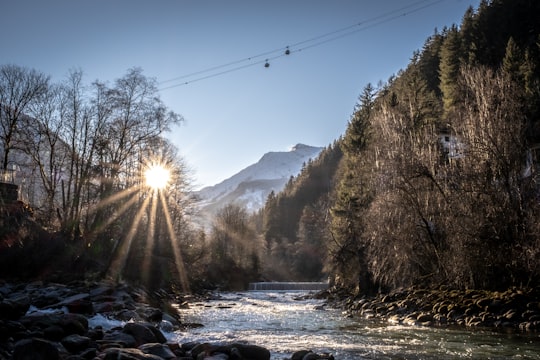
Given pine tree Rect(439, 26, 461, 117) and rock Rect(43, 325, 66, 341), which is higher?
pine tree Rect(439, 26, 461, 117)

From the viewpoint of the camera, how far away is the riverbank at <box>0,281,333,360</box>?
8242 millimetres

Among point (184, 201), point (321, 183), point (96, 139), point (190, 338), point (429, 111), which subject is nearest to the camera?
point (190, 338)

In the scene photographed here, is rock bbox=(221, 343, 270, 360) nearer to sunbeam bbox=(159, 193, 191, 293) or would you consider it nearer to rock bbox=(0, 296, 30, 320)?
rock bbox=(0, 296, 30, 320)

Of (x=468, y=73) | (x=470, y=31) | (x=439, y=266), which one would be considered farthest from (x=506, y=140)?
(x=470, y=31)

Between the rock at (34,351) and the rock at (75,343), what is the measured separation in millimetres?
1506

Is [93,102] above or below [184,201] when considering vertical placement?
above

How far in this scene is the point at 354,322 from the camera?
18.7m

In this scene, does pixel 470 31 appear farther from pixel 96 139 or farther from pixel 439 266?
pixel 96 139

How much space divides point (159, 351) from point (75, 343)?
5.67 ft

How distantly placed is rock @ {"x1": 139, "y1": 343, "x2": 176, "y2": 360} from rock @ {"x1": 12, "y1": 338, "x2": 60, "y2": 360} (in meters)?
2.37

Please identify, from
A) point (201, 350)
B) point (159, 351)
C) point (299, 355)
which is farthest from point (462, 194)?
point (159, 351)

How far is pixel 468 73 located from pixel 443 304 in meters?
11.0

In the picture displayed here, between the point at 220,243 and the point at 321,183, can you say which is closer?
the point at 220,243

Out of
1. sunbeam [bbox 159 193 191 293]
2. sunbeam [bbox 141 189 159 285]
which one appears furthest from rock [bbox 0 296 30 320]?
sunbeam [bbox 159 193 191 293]
